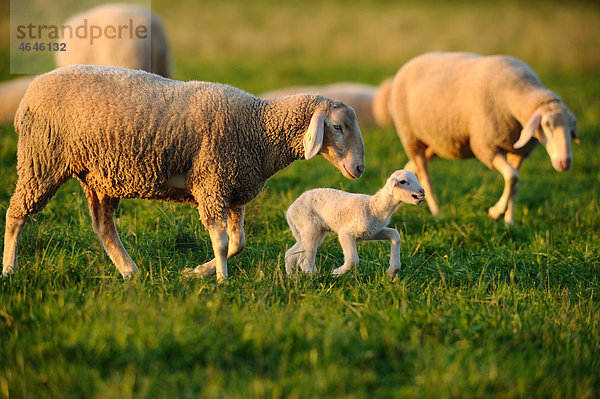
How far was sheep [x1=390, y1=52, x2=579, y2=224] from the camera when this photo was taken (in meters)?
6.20

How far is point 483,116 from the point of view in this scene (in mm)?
6473

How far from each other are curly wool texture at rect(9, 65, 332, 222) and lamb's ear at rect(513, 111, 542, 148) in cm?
270

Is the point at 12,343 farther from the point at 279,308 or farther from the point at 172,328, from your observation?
the point at 279,308

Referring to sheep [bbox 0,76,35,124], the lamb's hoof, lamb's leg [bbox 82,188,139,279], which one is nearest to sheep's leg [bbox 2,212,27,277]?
lamb's leg [bbox 82,188,139,279]

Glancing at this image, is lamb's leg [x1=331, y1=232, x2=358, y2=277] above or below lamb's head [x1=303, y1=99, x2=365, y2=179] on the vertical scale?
below

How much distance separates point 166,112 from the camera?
4074 mm

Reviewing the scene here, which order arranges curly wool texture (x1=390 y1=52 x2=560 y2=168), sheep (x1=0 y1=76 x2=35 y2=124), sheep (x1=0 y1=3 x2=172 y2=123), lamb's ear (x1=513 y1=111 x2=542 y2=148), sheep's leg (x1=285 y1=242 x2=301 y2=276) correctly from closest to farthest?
sheep's leg (x1=285 y1=242 x2=301 y2=276), lamb's ear (x1=513 y1=111 x2=542 y2=148), curly wool texture (x1=390 y1=52 x2=560 y2=168), sheep (x1=0 y1=3 x2=172 y2=123), sheep (x1=0 y1=76 x2=35 y2=124)

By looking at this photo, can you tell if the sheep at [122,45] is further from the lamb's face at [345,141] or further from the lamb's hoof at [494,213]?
the lamb's hoof at [494,213]

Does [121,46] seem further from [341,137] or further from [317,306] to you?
[317,306]

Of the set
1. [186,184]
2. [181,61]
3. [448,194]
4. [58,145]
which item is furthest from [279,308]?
[181,61]

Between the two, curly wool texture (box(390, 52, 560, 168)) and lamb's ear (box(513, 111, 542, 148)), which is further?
curly wool texture (box(390, 52, 560, 168))

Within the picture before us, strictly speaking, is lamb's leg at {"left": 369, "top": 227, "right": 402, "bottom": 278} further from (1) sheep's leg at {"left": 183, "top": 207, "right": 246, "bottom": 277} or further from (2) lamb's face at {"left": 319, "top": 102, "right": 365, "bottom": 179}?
(1) sheep's leg at {"left": 183, "top": 207, "right": 246, "bottom": 277}

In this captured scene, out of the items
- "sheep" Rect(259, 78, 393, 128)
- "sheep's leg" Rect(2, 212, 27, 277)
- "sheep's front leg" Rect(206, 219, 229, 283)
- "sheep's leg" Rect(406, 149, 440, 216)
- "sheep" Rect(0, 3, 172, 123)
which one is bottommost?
"sheep" Rect(259, 78, 393, 128)

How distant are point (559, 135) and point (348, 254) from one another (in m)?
3.04
